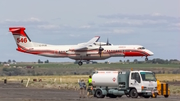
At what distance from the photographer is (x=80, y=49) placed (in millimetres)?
89625

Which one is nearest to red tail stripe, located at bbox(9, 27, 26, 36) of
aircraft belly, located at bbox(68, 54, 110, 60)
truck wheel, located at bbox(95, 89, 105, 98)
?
aircraft belly, located at bbox(68, 54, 110, 60)

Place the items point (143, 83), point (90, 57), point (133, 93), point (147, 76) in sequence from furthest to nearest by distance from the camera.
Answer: point (90, 57) → point (147, 76) → point (133, 93) → point (143, 83)

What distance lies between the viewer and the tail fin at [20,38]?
303 feet

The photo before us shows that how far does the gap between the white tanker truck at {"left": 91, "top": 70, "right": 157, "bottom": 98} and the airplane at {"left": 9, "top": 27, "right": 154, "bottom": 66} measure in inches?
1670

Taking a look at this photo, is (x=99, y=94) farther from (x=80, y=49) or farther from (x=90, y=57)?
(x=90, y=57)

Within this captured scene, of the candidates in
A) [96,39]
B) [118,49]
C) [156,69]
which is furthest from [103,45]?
[156,69]

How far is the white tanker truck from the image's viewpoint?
132 feet

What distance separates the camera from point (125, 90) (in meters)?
41.1

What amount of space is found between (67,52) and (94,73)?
47.3 meters

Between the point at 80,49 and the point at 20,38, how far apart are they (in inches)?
467

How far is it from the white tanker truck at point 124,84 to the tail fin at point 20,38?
170 ft

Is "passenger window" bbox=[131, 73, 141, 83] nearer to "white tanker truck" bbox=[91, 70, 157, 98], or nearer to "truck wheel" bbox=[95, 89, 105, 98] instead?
"white tanker truck" bbox=[91, 70, 157, 98]

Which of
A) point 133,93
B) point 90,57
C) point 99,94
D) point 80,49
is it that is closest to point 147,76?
point 133,93

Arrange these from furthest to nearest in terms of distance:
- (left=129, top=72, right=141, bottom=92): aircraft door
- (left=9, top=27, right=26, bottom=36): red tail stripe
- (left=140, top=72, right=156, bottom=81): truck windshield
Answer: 1. (left=9, top=27, right=26, bottom=36): red tail stripe
2. (left=140, top=72, right=156, bottom=81): truck windshield
3. (left=129, top=72, right=141, bottom=92): aircraft door
